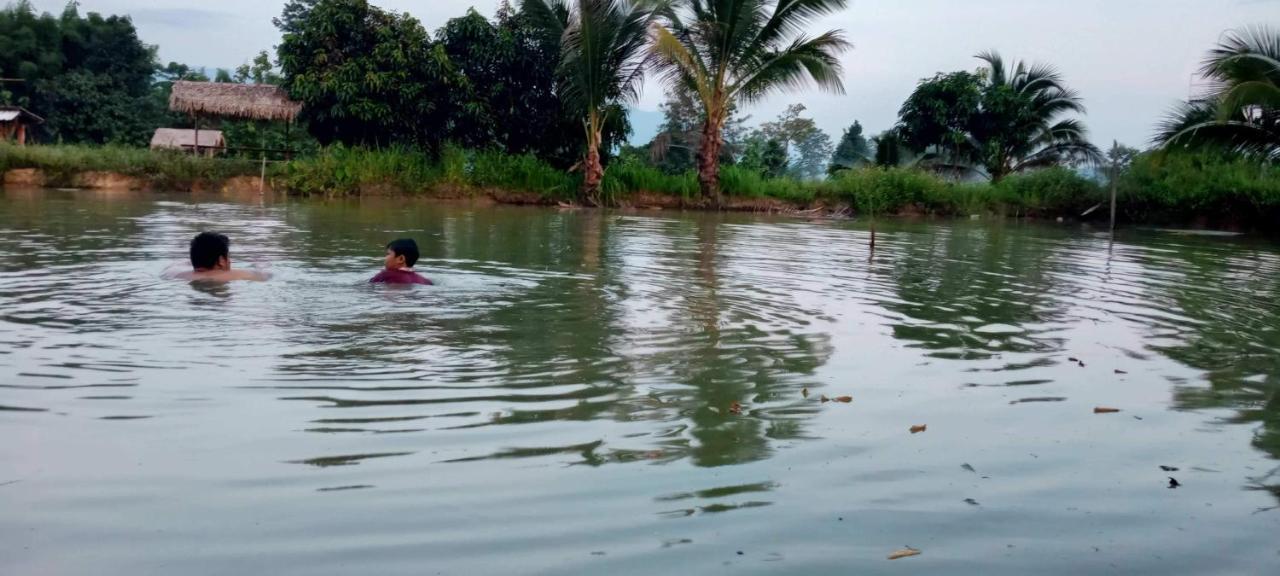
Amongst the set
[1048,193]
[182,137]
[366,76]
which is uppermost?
[366,76]

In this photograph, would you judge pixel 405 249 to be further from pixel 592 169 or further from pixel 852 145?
pixel 852 145

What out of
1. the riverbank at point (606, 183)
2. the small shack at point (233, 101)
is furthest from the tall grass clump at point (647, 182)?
the small shack at point (233, 101)

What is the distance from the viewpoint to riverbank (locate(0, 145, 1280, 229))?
24.6m

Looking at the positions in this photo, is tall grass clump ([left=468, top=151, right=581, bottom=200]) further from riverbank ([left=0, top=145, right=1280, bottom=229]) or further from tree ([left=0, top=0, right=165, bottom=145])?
tree ([left=0, top=0, right=165, bottom=145])

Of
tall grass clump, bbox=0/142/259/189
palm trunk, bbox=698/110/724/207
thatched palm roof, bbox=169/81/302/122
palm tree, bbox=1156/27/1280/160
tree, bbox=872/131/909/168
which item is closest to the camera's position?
palm tree, bbox=1156/27/1280/160

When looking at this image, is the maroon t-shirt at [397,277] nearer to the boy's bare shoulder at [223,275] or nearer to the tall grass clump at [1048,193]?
the boy's bare shoulder at [223,275]

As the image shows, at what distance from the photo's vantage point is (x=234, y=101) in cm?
2900

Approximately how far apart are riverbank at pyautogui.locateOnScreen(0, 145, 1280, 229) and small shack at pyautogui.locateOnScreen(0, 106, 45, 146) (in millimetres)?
8506

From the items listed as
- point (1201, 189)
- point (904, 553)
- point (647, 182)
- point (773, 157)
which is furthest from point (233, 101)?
point (904, 553)

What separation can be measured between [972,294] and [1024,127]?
23101mm

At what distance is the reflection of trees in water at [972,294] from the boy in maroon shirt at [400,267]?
11.5ft

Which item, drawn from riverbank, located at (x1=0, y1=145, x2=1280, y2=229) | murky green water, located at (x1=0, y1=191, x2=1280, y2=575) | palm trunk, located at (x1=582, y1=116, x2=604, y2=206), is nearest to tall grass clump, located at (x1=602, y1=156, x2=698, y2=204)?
riverbank, located at (x1=0, y1=145, x2=1280, y2=229)

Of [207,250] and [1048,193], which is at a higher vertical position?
[1048,193]

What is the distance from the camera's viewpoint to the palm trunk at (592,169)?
24.4 m
